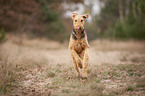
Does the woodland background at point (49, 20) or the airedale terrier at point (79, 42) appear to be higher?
the woodland background at point (49, 20)

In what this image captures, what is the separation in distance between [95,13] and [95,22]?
6.99 ft

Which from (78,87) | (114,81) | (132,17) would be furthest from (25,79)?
(132,17)

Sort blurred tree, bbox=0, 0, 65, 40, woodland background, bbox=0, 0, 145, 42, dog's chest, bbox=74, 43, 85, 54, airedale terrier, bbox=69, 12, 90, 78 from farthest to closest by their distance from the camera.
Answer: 1. blurred tree, bbox=0, 0, 65, 40
2. woodland background, bbox=0, 0, 145, 42
3. dog's chest, bbox=74, 43, 85, 54
4. airedale terrier, bbox=69, 12, 90, 78

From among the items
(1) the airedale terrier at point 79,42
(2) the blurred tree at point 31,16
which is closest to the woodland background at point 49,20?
(2) the blurred tree at point 31,16

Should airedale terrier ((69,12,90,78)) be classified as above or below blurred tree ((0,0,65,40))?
below

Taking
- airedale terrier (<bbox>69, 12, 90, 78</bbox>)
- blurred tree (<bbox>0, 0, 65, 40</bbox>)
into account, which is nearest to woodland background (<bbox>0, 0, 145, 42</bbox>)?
blurred tree (<bbox>0, 0, 65, 40</bbox>)

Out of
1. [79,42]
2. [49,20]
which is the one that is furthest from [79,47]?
[49,20]

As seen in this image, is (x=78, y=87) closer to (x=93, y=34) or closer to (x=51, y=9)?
(x=51, y=9)

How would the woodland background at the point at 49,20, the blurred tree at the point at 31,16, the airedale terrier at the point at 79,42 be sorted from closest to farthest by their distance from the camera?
the airedale terrier at the point at 79,42 < the woodland background at the point at 49,20 < the blurred tree at the point at 31,16

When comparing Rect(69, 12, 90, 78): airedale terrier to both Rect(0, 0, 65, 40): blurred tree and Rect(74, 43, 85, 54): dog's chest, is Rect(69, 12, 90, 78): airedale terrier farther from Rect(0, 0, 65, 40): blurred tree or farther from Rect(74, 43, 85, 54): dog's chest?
Rect(0, 0, 65, 40): blurred tree

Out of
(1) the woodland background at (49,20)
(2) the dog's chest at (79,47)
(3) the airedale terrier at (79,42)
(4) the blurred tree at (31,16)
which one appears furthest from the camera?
(4) the blurred tree at (31,16)

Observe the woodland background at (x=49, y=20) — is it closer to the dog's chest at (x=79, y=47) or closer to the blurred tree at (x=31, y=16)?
the blurred tree at (x=31, y=16)

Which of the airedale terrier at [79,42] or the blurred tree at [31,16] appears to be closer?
the airedale terrier at [79,42]

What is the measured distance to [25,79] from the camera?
5746 millimetres
